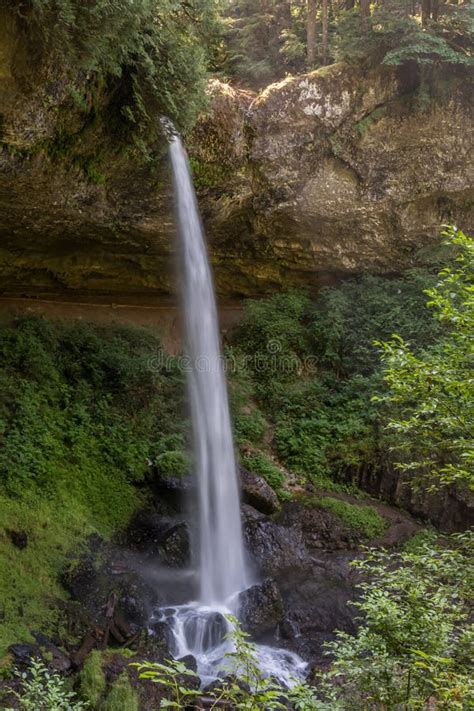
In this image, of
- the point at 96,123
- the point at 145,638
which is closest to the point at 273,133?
the point at 96,123

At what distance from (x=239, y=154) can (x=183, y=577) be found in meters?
7.35

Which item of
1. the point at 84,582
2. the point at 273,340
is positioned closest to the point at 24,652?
the point at 84,582

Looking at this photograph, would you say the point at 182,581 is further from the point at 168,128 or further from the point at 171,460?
the point at 168,128

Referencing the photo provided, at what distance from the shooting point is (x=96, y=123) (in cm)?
783

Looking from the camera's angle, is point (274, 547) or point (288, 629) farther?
point (274, 547)

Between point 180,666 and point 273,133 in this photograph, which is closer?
→ point 180,666

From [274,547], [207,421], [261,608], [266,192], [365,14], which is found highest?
[365,14]

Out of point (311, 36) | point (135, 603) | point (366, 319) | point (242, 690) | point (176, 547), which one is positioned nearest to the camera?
point (242, 690)

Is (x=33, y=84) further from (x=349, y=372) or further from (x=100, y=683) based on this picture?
(x=349, y=372)

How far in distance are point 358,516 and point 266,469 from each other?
187cm

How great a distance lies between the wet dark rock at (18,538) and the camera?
25.1 feet

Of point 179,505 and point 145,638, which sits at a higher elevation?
point 179,505

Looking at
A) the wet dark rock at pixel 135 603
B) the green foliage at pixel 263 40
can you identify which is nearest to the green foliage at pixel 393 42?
the green foliage at pixel 263 40

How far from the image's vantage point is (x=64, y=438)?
9750mm
